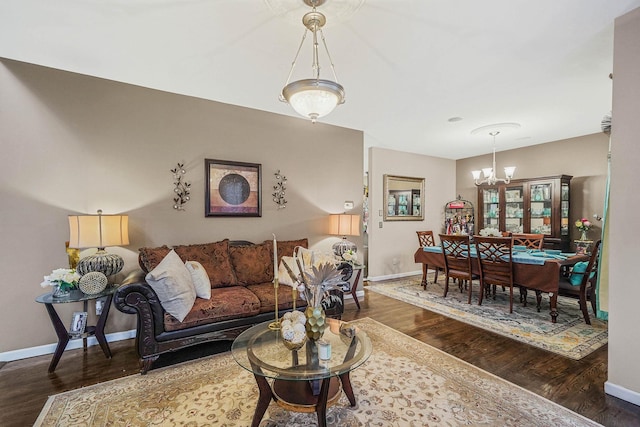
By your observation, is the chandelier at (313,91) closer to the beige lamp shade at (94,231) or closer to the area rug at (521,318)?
the beige lamp shade at (94,231)

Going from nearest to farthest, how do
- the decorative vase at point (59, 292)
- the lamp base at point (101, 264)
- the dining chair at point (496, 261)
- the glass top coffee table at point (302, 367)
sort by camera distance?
the glass top coffee table at point (302, 367), the decorative vase at point (59, 292), the lamp base at point (101, 264), the dining chair at point (496, 261)

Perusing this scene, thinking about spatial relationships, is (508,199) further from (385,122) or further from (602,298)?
(602,298)

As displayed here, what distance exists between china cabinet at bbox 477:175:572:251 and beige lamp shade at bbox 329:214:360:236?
3543 millimetres

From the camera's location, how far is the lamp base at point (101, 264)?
8.30ft

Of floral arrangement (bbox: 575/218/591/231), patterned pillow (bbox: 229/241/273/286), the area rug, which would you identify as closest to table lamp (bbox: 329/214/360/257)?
patterned pillow (bbox: 229/241/273/286)

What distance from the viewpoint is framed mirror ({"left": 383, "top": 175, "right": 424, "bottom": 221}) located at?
229 inches

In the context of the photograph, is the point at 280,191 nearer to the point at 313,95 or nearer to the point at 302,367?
the point at 313,95

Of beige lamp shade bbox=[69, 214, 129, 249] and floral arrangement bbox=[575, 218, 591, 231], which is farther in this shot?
floral arrangement bbox=[575, 218, 591, 231]

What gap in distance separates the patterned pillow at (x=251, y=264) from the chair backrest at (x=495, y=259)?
9.20ft

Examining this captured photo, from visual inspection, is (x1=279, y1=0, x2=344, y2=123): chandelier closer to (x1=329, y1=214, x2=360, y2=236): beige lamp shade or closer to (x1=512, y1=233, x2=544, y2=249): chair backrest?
(x1=329, y1=214, x2=360, y2=236): beige lamp shade

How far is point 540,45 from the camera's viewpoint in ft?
7.61

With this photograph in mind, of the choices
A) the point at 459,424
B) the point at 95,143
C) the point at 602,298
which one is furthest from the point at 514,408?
the point at 95,143

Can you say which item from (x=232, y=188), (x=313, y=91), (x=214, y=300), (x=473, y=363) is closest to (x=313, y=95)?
(x=313, y=91)

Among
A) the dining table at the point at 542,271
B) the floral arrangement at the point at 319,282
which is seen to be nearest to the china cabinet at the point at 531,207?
the dining table at the point at 542,271
